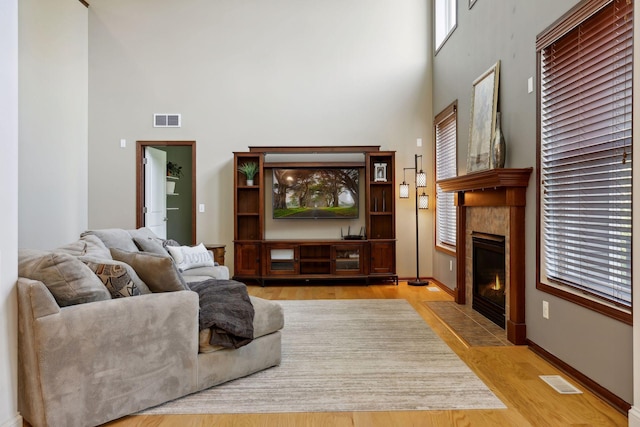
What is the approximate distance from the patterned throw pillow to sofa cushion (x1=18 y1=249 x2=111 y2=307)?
92mm

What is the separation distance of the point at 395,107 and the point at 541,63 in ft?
11.2

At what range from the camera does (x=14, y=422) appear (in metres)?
2.04

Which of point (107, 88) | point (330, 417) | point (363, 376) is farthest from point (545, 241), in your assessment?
point (107, 88)

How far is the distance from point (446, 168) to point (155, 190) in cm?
445

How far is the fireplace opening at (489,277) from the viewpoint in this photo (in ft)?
13.0

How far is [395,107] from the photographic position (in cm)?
659

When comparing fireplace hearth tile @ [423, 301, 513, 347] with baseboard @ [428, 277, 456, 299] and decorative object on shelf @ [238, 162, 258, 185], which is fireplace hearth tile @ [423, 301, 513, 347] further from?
decorative object on shelf @ [238, 162, 258, 185]

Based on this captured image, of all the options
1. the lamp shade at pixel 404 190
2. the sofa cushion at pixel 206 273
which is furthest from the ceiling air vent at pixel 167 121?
the lamp shade at pixel 404 190

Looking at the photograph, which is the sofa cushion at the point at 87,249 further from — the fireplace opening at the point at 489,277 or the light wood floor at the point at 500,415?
the fireplace opening at the point at 489,277

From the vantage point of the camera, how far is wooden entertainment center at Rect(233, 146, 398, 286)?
620cm

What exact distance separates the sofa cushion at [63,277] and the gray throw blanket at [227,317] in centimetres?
62

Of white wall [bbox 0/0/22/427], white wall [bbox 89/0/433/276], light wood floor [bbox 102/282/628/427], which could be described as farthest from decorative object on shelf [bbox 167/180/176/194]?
light wood floor [bbox 102/282/628/427]

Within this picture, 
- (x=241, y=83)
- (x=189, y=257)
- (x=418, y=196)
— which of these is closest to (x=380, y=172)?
(x=418, y=196)

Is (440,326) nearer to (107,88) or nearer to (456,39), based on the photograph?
(456,39)
